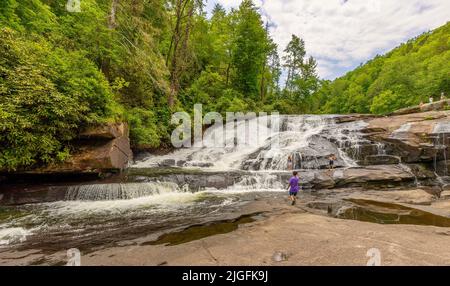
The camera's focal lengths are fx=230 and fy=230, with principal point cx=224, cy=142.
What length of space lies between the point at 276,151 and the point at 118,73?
11937mm

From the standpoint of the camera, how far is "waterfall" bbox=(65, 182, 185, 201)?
28.6 feet

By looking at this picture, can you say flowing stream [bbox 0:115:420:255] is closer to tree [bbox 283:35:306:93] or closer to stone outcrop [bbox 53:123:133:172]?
stone outcrop [bbox 53:123:133:172]

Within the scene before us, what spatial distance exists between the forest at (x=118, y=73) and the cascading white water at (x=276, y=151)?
2.76 meters

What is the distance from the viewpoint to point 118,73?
15.9 m

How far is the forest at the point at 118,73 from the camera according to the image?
7.68 metres

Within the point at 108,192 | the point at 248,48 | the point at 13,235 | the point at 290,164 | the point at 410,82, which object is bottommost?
the point at 13,235

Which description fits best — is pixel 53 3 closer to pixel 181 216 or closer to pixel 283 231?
pixel 181 216

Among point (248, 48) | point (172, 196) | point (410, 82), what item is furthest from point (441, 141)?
point (410, 82)

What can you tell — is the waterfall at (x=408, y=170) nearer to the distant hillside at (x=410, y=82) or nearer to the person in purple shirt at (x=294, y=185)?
the person in purple shirt at (x=294, y=185)

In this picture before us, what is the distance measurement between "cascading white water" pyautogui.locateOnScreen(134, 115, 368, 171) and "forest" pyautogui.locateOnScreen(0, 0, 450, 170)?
2.76 m

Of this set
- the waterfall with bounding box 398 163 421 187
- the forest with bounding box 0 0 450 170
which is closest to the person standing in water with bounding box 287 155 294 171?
the waterfall with bounding box 398 163 421 187

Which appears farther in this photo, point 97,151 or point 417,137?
point 417,137

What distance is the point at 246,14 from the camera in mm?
30328

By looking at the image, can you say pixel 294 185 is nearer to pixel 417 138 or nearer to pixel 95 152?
pixel 95 152
